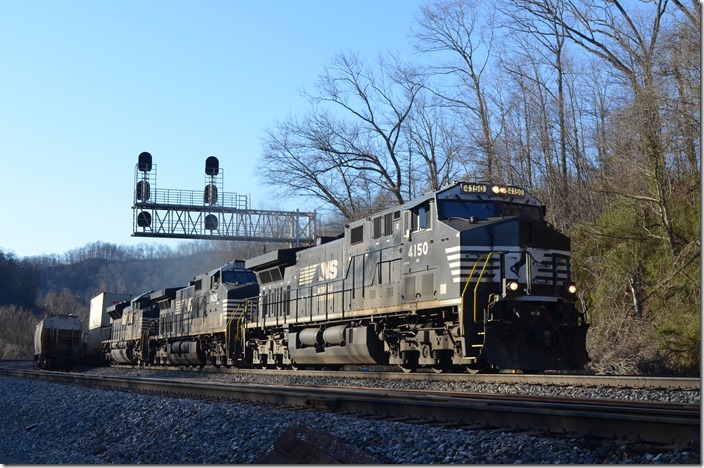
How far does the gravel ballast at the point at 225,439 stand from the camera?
244 inches

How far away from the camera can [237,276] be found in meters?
27.0

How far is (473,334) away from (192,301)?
58.9ft

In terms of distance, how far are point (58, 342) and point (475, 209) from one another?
26.5 m

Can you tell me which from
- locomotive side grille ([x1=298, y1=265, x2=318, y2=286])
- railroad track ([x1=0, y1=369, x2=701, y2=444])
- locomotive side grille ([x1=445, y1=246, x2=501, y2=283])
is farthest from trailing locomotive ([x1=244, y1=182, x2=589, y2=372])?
railroad track ([x1=0, y1=369, x2=701, y2=444])

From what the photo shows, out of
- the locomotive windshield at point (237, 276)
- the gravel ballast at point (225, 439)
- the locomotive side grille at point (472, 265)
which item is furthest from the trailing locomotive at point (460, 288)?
the locomotive windshield at point (237, 276)

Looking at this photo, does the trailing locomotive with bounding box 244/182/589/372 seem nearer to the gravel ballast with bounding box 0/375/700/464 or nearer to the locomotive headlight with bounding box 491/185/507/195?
the locomotive headlight with bounding box 491/185/507/195

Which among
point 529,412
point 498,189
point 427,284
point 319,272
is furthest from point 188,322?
point 529,412

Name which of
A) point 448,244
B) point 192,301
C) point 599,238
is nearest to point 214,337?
point 192,301

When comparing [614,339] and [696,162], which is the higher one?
[696,162]

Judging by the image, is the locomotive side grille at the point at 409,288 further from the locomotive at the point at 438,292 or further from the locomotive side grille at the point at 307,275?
the locomotive side grille at the point at 307,275

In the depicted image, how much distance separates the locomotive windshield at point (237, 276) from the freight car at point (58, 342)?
41.8 feet

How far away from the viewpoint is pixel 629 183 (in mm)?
21969

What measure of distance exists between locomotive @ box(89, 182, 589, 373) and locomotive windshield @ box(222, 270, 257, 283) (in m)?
3.84

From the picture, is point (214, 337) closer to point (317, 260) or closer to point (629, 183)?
point (317, 260)
